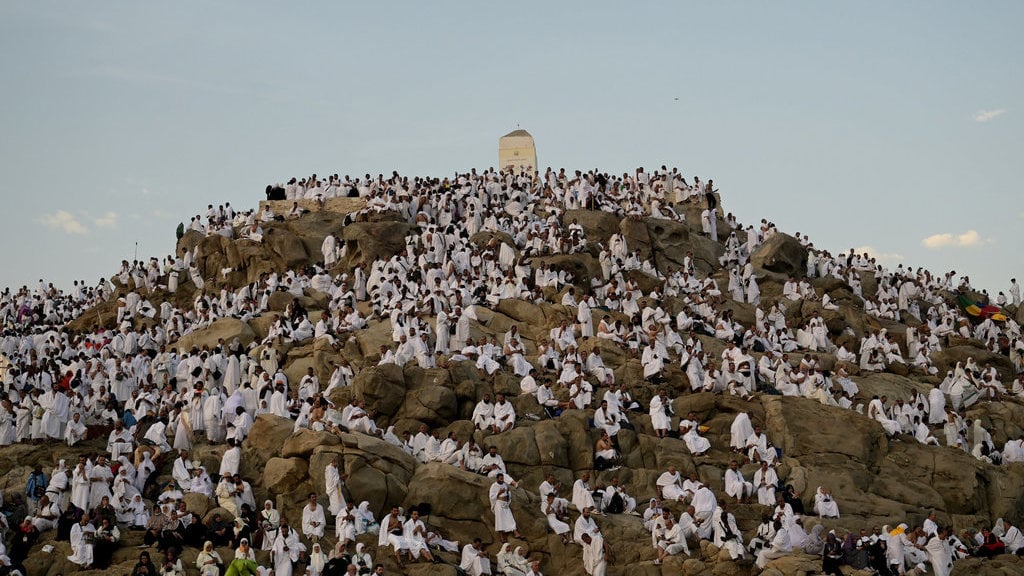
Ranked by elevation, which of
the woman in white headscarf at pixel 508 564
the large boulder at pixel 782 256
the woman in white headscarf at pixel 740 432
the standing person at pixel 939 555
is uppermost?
the large boulder at pixel 782 256

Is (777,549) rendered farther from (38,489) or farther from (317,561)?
(38,489)

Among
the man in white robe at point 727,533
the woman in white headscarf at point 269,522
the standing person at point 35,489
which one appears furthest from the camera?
the standing person at point 35,489

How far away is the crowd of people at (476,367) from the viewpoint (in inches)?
1029

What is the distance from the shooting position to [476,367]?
3303 centimetres

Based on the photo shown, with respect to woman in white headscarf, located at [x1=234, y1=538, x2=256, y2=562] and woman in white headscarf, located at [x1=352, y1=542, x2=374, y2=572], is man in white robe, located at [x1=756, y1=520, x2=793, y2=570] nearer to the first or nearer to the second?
woman in white headscarf, located at [x1=352, y1=542, x2=374, y2=572]

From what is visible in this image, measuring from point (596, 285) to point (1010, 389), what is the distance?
14100 mm

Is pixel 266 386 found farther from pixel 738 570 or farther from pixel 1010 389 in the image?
pixel 1010 389

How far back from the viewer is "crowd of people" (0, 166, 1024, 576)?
26.1 metres

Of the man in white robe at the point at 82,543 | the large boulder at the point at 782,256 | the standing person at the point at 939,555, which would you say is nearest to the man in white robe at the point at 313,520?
the man in white robe at the point at 82,543

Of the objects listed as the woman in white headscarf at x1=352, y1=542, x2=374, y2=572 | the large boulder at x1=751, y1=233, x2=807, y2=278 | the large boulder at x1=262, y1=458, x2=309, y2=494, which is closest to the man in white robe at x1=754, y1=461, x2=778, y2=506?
the woman in white headscarf at x1=352, y1=542, x2=374, y2=572

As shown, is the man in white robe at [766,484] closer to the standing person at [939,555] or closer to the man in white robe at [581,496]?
the standing person at [939,555]

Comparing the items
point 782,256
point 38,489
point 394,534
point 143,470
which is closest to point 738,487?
point 394,534

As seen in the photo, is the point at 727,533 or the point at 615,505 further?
the point at 615,505

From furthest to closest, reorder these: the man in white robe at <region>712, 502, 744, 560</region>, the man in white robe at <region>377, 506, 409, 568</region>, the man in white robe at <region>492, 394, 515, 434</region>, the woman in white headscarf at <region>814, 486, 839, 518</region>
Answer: the man in white robe at <region>492, 394, 515, 434</region> < the woman in white headscarf at <region>814, 486, 839, 518</region> < the man in white robe at <region>712, 502, 744, 560</region> < the man in white robe at <region>377, 506, 409, 568</region>
